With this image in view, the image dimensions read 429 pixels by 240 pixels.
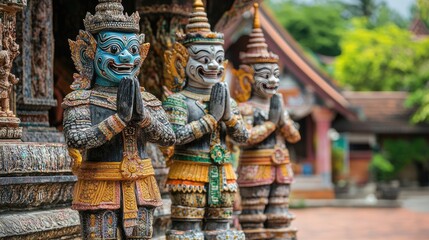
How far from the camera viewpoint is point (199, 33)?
6.85 metres

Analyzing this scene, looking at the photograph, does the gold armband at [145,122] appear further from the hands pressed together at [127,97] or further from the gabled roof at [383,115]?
the gabled roof at [383,115]

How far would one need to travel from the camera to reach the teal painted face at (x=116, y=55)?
579 centimetres

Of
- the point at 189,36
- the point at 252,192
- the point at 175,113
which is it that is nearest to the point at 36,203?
the point at 175,113

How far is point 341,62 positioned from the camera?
3584 cm

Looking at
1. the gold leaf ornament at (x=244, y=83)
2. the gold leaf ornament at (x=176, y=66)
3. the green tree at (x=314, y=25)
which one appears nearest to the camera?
the gold leaf ornament at (x=176, y=66)

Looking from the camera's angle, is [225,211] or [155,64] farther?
[155,64]

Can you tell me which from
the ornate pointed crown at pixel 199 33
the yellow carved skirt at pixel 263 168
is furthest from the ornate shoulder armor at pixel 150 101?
the yellow carved skirt at pixel 263 168

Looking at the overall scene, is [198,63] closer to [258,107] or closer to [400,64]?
[258,107]

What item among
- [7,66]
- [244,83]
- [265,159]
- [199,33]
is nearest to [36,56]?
[7,66]

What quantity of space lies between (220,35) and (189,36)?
0.79ft

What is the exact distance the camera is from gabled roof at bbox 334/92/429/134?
2895 cm

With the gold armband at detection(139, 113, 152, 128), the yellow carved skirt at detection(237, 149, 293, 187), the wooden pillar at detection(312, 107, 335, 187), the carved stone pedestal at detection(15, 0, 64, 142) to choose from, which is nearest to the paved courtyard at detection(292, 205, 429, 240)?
the wooden pillar at detection(312, 107, 335, 187)

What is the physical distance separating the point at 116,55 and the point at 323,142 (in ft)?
66.8

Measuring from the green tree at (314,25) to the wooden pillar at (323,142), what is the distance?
19038 mm
